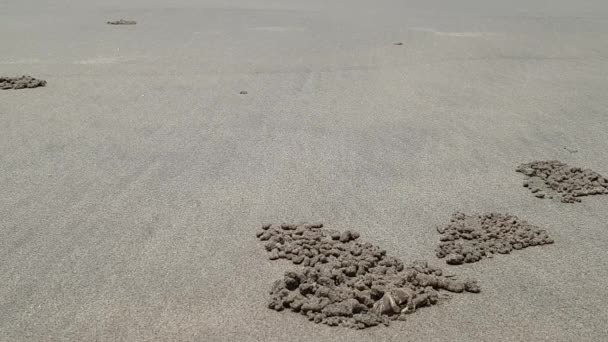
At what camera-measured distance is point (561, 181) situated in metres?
3.78

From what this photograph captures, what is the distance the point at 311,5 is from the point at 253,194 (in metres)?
8.69

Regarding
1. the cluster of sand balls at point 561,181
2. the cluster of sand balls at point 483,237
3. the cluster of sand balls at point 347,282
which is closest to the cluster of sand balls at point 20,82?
the cluster of sand balls at point 347,282

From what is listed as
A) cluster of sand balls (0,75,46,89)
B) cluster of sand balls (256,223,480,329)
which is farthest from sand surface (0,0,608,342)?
cluster of sand balls (0,75,46,89)

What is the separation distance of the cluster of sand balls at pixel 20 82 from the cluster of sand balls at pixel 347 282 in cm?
352

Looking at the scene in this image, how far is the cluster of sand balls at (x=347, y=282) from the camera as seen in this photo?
2.42 meters

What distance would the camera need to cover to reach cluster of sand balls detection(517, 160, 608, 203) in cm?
361

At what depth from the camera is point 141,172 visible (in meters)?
3.80

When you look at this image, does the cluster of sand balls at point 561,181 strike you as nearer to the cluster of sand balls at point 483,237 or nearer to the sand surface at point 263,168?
the sand surface at point 263,168

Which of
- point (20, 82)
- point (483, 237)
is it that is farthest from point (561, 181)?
point (20, 82)

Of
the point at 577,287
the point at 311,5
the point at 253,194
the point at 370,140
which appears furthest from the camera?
the point at 311,5

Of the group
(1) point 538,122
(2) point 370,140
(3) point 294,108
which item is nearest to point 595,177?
(1) point 538,122

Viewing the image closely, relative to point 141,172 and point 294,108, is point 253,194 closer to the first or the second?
point 141,172

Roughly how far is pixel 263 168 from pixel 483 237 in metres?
1.47

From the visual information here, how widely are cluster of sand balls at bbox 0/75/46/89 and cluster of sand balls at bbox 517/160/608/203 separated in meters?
4.24
